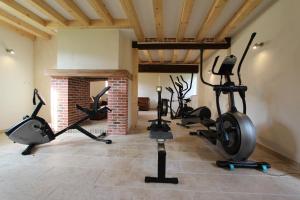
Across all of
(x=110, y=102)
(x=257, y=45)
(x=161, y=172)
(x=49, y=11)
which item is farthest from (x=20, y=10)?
(x=257, y=45)

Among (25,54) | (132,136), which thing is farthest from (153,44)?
(25,54)

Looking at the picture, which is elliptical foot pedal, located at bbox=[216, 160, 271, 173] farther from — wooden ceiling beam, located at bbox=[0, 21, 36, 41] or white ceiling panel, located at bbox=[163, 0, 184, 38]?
wooden ceiling beam, located at bbox=[0, 21, 36, 41]

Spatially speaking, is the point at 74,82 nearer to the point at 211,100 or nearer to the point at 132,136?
the point at 132,136

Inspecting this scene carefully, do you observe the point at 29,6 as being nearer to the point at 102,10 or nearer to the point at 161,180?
the point at 102,10

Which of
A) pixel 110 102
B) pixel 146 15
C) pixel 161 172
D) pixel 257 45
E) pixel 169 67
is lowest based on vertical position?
pixel 161 172

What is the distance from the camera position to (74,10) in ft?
12.8

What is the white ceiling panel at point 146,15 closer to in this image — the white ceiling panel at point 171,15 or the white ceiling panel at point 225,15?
the white ceiling panel at point 171,15

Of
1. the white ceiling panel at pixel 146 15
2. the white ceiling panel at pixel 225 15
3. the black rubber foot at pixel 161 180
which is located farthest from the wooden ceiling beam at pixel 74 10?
the black rubber foot at pixel 161 180

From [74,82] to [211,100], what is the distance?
4.96m

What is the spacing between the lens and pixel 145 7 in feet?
12.9

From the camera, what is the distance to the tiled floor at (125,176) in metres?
2.07

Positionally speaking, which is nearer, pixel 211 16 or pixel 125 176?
pixel 125 176

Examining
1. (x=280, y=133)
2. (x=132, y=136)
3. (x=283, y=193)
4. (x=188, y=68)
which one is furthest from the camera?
(x=188, y=68)

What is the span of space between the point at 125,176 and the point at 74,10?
11.0 feet
